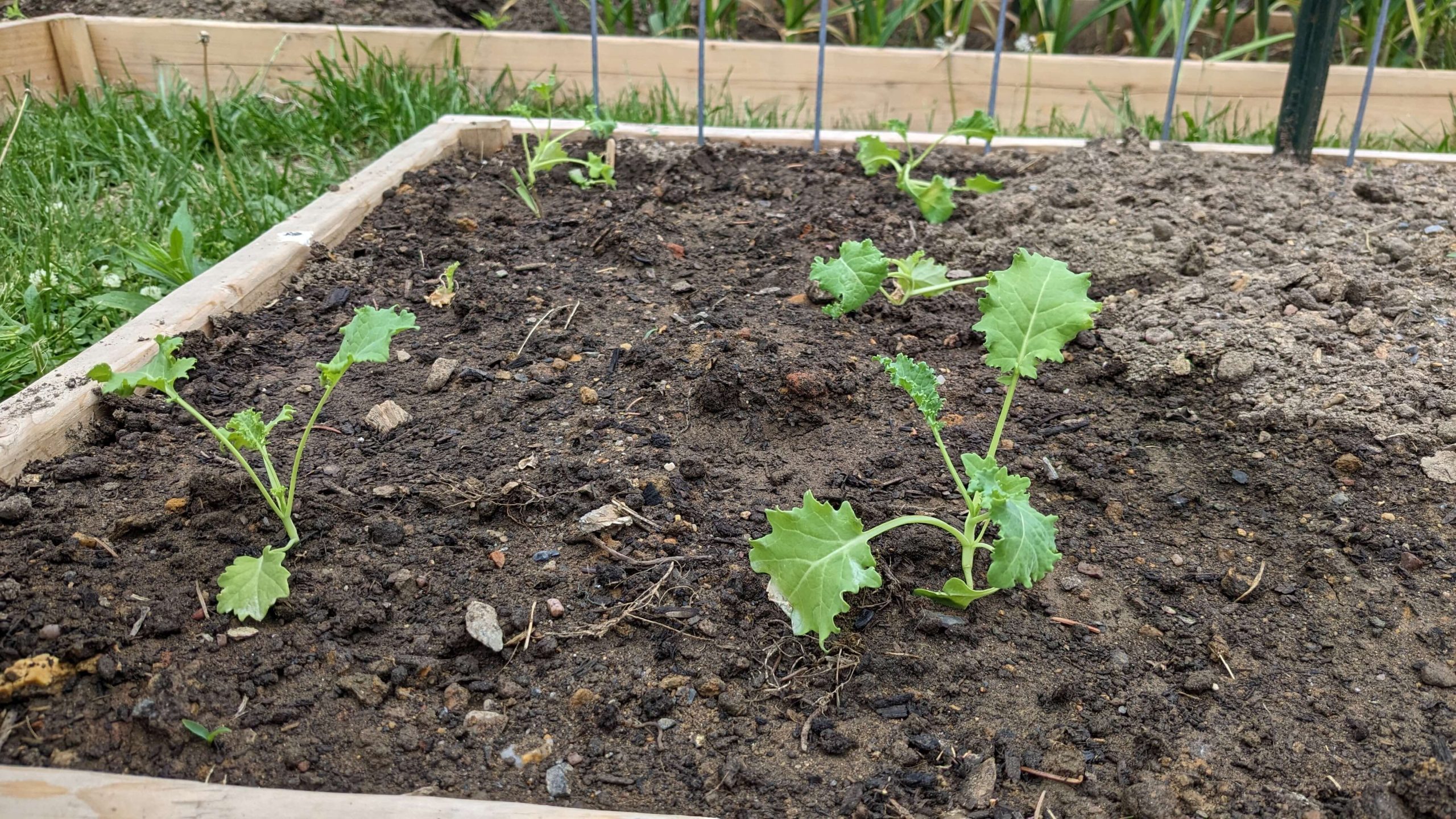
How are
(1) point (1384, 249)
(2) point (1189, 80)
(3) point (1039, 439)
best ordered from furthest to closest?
(2) point (1189, 80), (1) point (1384, 249), (3) point (1039, 439)

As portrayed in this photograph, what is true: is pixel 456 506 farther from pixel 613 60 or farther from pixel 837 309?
pixel 613 60

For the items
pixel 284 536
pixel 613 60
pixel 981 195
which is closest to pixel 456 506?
pixel 284 536

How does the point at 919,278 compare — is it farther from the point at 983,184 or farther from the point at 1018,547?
the point at 1018,547

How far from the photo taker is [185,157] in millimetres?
3467

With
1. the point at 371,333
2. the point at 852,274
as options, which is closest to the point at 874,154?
the point at 852,274

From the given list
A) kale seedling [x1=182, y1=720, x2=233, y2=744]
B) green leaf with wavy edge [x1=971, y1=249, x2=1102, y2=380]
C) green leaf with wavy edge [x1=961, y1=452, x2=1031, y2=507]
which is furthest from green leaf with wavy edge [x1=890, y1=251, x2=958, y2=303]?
kale seedling [x1=182, y1=720, x2=233, y2=744]

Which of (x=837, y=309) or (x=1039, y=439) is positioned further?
(x=837, y=309)

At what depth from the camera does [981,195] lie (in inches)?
121

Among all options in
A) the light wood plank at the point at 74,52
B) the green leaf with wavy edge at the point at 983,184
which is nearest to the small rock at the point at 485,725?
the green leaf with wavy edge at the point at 983,184

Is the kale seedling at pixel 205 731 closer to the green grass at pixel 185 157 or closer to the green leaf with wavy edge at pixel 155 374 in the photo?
the green leaf with wavy edge at pixel 155 374

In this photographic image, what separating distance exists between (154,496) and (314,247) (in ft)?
3.35

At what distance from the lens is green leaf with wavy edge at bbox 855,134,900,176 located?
121 inches

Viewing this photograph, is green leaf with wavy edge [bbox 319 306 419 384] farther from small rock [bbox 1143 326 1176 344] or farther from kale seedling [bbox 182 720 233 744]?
small rock [bbox 1143 326 1176 344]

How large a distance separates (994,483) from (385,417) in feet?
3.82
